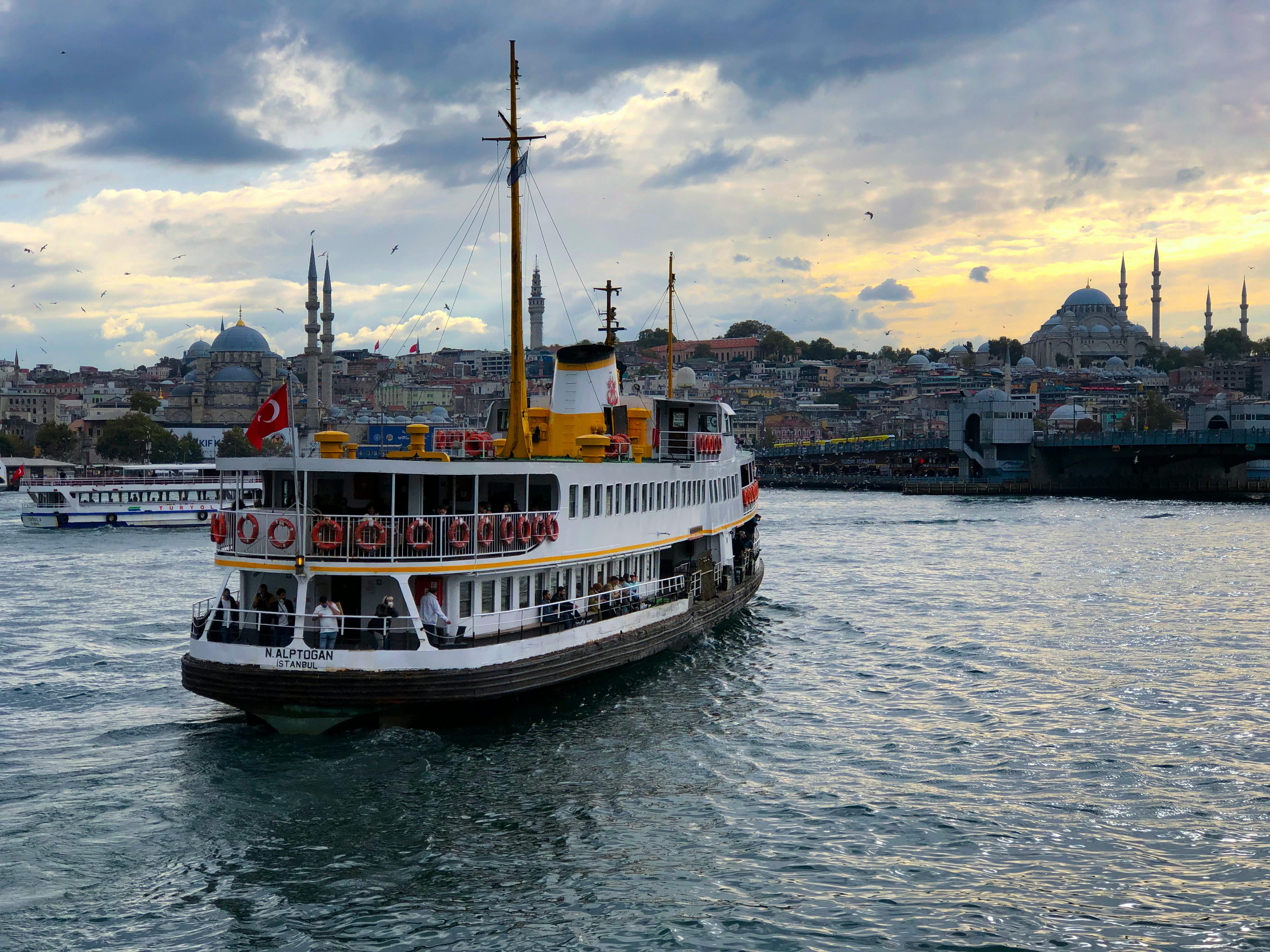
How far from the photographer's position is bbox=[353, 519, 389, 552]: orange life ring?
1589 centimetres

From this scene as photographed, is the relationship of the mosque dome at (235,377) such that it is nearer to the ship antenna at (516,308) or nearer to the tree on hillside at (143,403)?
the tree on hillside at (143,403)

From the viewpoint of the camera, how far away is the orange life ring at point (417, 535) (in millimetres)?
16109

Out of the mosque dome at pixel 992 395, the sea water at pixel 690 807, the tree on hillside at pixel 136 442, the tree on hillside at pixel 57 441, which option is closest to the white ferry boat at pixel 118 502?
the sea water at pixel 690 807

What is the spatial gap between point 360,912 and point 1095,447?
92282 mm

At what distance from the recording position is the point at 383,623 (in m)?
15.9

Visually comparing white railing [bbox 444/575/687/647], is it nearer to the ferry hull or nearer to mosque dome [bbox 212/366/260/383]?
the ferry hull

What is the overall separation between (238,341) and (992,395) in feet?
403

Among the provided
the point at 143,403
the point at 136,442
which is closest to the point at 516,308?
the point at 136,442

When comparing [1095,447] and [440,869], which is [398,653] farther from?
[1095,447]

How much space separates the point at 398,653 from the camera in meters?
15.5

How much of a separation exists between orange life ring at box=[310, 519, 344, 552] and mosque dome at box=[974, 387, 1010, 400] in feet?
321

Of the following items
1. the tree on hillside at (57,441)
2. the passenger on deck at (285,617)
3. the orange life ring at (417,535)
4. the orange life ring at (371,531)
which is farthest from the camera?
the tree on hillside at (57,441)

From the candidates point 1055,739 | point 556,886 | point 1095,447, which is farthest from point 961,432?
point 556,886

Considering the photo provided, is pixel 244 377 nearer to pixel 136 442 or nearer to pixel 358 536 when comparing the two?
pixel 136 442
